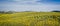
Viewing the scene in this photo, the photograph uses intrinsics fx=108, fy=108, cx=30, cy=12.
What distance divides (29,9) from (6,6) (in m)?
0.36

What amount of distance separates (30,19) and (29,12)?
0.12 m

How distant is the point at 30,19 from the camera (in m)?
1.63

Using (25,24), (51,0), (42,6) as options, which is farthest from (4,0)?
(51,0)

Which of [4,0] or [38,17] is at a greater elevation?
[4,0]

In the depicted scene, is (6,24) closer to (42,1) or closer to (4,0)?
(4,0)

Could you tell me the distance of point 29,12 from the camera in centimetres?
167

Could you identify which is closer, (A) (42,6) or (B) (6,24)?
(B) (6,24)

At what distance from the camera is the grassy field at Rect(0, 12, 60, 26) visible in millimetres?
1613

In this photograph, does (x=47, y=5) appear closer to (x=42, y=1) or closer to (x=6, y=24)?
(x=42, y=1)

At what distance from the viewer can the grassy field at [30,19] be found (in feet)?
5.29

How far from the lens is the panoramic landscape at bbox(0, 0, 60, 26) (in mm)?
1624

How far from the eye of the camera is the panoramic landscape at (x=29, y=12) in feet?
5.33

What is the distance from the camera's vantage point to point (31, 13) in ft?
5.45

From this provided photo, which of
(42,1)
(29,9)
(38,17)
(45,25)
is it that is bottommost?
(45,25)
